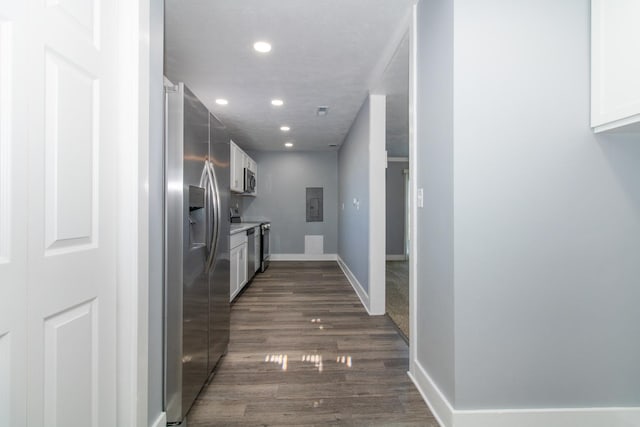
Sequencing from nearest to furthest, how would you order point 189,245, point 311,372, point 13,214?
point 13,214, point 189,245, point 311,372

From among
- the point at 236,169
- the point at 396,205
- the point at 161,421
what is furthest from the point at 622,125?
the point at 396,205

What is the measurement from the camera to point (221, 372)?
7.51 feet

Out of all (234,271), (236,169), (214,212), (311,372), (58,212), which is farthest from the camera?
(236,169)

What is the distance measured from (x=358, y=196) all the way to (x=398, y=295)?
1.44 m

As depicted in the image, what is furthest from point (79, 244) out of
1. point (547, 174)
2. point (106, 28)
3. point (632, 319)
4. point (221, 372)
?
point (632, 319)

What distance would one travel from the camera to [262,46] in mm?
2607

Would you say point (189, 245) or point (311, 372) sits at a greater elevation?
point (189, 245)

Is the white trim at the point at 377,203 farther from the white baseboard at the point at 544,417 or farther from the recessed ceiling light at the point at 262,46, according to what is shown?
the white baseboard at the point at 544,417

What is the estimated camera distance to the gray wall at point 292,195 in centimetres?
746

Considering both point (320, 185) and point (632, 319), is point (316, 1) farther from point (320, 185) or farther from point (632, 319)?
point (320, 185)

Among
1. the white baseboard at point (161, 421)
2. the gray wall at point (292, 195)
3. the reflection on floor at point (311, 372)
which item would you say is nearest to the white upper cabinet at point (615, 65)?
the reflection on floor at point (311, 372)

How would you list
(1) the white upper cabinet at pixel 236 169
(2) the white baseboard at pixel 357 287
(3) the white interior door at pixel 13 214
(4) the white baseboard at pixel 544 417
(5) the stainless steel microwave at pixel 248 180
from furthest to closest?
1. (5) the stainless steel microwave at pixel 248 180
2. (1) the white upper cabinet at pixel 236 169
3. (2) the white baseboard at pixel 357 287
4. (4) the white baseboard at pixel 544 417
5. (3) the white interior door at pixel 13 214

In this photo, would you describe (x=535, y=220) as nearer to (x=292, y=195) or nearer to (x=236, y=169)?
(x=236, y=169)

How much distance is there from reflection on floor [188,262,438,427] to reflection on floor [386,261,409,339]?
0.47ft
